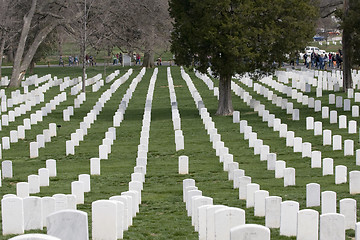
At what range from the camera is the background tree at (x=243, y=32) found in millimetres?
32750

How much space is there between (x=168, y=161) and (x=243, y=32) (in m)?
11.1

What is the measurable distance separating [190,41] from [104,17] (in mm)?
24973

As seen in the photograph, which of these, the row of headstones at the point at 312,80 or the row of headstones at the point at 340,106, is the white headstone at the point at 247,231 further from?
the row of headstones at the point at 312,80

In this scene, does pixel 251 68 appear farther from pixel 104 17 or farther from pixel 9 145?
pixel 104 17

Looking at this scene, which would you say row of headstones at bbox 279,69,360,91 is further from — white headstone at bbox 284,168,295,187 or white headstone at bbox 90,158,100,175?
white headstone at bbox 284,168,295,187

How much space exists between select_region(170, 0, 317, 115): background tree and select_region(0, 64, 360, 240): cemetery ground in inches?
81.8

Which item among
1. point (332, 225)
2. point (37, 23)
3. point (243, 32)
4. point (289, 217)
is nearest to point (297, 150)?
point (243, 32)

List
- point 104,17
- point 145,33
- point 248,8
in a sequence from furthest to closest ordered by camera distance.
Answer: point 145,33, point 104,17, point 248,8

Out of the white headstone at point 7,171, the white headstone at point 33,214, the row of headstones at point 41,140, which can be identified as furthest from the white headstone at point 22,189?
the row of headstones at point 41,140

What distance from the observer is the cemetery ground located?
16.2 metres

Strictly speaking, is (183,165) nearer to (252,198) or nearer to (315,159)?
(315,159)

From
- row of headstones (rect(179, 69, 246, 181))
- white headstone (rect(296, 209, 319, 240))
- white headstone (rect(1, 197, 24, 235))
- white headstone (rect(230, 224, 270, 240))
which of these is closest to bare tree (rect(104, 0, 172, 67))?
row of headstones (rect(179, 69, 246, 181))

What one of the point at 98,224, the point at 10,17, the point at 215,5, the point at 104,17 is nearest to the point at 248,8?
the point at 215,5

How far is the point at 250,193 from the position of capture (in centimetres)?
1577
